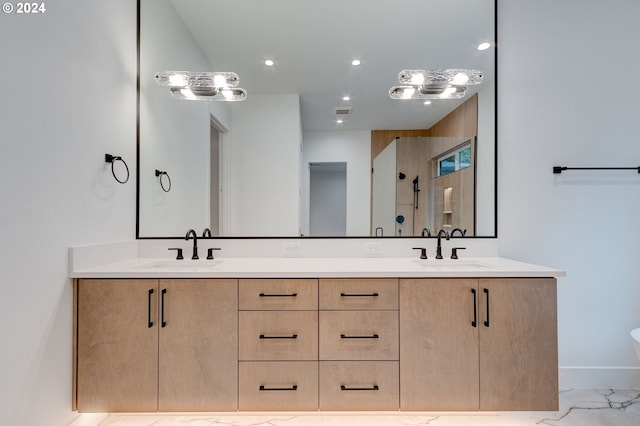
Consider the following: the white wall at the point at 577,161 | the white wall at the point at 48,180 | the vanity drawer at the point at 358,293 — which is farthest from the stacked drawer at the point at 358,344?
the white wall at the point at 48,180

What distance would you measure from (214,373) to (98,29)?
1.91 m

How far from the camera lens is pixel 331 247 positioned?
74.2 inches

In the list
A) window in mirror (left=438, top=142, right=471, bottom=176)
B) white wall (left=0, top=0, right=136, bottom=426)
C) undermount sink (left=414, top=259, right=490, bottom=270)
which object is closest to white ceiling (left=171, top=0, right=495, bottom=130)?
window in mirror (left=438, top=142, right=471, bottom=176)

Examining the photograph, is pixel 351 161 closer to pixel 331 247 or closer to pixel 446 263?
pixel 331 247

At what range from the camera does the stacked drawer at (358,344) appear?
4.58 ft

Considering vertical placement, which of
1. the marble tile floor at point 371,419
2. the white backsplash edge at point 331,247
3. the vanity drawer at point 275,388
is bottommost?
the marble tile floor at point 371,419

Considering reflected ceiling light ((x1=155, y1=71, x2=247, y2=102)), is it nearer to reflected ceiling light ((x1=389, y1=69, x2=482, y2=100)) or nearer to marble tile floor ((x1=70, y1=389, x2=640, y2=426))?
reflected ceiling light ((x1=389, y1=69, x2=482, y2=100))

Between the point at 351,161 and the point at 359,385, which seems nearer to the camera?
the point at 359,385

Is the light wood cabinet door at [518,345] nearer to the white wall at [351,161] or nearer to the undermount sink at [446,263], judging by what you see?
the undermount sink at [446,263]

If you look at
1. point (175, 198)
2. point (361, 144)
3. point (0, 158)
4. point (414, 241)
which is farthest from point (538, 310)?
point (0, 158)

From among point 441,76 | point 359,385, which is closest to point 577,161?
point 441,76

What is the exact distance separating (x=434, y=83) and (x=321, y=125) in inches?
30.6

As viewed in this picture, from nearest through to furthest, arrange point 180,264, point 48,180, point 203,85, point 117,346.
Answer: point 48,180, point 117,346, point 180,264, point 203,85

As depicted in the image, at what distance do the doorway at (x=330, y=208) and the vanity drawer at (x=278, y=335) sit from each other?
2.05 feet
